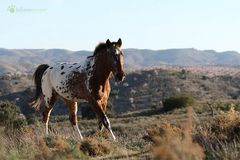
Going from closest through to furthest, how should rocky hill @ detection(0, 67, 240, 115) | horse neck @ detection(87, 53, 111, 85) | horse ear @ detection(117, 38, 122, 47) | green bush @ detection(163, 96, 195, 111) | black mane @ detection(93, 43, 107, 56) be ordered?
horse ear @ detection(117, 38, 122, 47) → horse neck @ detection(87, 53, 111, 85) → black mane @ detection(93, 43, 107, 56) → green bush @ detection(163, 96, 195, 111) → rocky hill @ detection(0, 67, 240, 115)

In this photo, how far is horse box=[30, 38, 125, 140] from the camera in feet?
42.8

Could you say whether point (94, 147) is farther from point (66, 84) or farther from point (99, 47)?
point (99, 47)

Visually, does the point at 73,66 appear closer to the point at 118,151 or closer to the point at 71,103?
the point at 71,103

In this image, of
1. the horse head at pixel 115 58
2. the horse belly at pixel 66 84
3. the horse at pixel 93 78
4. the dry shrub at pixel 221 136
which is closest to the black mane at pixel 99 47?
the horse at pixel 93 78

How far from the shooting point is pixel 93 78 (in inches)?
527

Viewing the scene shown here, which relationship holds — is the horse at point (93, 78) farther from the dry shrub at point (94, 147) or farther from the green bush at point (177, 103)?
the green bush at point (177, 103)

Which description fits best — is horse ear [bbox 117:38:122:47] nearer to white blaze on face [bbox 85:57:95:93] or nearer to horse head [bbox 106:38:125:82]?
horse head [bbox 106:38:125:82]

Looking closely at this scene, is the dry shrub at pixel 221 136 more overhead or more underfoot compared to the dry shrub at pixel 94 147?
more overhead

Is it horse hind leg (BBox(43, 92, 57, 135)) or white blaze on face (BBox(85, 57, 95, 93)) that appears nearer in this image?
white blaze on face (BBox(85, 57, 95, 93))

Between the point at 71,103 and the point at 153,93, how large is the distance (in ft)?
277

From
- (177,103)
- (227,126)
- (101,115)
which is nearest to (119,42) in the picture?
(101,115)

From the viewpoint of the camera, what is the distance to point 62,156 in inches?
348

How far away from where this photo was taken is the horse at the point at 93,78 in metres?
13.1

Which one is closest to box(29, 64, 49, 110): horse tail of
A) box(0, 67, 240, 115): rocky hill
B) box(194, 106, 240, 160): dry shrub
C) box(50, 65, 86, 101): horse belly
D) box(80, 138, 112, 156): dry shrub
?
box(50, 65, 86, 101): horse belly
